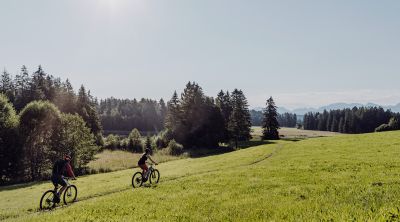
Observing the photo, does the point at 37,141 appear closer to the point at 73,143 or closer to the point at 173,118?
the point at 73,143

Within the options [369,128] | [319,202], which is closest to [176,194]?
[319,202]

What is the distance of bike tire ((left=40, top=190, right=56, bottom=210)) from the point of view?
22.9 meters

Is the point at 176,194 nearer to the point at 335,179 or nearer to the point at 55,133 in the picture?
the point at 335,179

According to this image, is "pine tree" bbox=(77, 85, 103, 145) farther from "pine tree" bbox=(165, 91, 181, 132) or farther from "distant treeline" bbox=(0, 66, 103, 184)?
"distant treeline" bbox=(0, 66, 103, 184)

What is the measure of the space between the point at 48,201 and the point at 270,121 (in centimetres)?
9439

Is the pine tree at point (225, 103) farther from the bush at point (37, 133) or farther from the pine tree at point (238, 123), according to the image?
the bush at point (37, 133)

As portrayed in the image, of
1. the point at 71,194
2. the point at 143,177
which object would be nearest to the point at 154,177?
the point at 143,177

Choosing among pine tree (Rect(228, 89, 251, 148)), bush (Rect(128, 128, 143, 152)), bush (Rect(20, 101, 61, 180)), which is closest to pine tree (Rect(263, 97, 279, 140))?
pine tree (Rect(228, 89, 251, 148))

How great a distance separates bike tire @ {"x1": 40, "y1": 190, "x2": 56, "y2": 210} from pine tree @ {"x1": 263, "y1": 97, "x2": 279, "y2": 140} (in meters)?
92.6

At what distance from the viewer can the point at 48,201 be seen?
23.0 metres

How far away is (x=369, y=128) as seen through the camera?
606 feet

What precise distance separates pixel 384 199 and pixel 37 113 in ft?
188

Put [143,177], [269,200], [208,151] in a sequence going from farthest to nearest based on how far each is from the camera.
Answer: [208,151]
[143,177]
[269,200]

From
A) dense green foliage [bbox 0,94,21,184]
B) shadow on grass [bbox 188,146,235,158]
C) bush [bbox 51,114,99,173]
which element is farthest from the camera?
shadow on grass [bbox 188,146,235,158]
